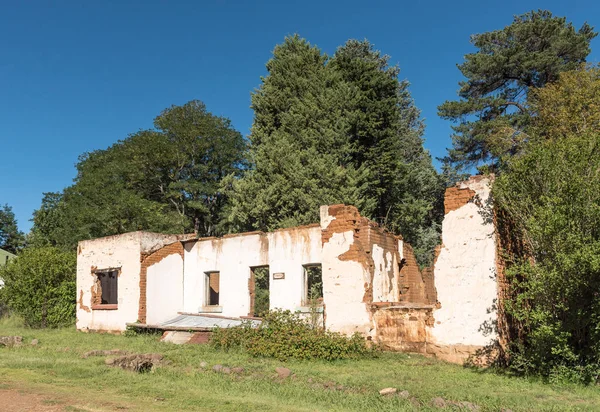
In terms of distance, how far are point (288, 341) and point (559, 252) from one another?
652 centimetres


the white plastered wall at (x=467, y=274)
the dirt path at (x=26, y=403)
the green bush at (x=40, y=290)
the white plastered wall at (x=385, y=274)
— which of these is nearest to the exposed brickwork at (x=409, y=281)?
the white plastered wall at (x=385, y=274)

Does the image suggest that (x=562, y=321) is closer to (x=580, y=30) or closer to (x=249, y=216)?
(x=249, y=216)

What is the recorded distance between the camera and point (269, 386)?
947 cm

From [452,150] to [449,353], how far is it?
2073 centimetres

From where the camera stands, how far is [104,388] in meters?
9.31

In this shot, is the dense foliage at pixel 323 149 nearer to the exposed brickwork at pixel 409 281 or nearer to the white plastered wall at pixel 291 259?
the exposed brickwork at pixel 409 281

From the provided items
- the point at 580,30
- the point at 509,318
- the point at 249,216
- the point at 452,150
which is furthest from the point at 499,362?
the point at 580,30

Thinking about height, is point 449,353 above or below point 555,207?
below

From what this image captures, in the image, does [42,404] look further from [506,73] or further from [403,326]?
[506,73]

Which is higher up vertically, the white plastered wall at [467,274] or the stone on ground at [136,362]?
the white plastered wall at [467,274]

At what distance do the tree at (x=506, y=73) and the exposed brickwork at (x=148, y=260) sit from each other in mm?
15601

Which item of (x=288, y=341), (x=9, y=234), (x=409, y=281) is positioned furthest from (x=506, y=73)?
(x=9, y=234)

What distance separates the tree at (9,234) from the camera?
5522 cm

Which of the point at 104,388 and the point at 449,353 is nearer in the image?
the point at 104,388
